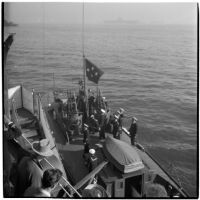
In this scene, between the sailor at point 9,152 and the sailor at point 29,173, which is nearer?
the sailor at point 29,173

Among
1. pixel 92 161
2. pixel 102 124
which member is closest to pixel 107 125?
pixel 102 124

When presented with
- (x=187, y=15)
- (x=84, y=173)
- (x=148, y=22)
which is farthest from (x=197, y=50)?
(x=84, y=173)

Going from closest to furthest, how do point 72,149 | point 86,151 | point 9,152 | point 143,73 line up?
point 9,152 → point 86,151 → point 72,149 → point 143,73

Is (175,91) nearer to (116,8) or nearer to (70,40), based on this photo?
(116,8)

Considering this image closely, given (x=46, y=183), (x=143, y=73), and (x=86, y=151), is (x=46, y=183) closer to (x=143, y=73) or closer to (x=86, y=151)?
(x=86, y=151)

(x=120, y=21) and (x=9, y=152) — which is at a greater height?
(x=120, y=21)

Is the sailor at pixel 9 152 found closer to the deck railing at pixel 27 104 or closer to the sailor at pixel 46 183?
the deck railing at pixel 27 104

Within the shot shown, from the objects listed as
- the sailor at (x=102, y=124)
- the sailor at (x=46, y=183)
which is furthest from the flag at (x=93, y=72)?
the sailor at (x=46, y=183)

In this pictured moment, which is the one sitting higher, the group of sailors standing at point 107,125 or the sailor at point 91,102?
the sailor at point 91,102
